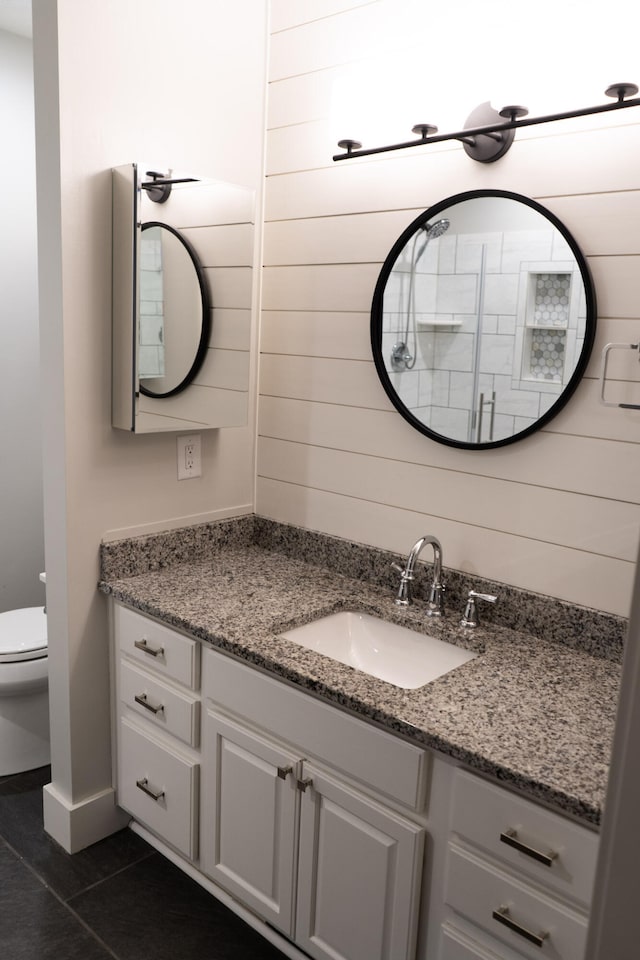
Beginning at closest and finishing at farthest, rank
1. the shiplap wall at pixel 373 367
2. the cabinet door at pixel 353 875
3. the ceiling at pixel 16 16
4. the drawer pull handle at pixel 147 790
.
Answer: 1. the cabinet door at pixel 353 875
2. the shiplap wall at pixel 373 367
3. the drawer pull handle at pixel 147 790
4. the ceiling at pixel 16 16

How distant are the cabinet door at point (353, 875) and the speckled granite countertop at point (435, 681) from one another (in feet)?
0.69

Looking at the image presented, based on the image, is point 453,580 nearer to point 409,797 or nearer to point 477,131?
point 409,797

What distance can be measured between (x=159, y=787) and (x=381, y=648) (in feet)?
2.37

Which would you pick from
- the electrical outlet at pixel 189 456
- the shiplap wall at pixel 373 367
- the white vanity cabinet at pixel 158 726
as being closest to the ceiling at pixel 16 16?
the shiplap wall at pixel 373 367

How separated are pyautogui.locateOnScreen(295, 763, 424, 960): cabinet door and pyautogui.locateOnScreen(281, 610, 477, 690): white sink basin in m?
0.32

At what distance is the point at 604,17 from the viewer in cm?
155

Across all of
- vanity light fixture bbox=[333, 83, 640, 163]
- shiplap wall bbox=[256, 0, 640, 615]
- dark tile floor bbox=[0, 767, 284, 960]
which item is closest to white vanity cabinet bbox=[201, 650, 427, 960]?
dark tile floor bbox=[0, 767, 284, 960]

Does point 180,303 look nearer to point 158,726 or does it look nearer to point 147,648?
point 147,648

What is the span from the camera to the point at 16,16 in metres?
2.80


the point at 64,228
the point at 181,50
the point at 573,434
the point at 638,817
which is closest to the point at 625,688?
the point at 638,817

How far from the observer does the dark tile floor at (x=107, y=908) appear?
186 cm

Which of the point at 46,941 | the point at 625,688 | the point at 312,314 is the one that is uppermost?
the point at 312,314

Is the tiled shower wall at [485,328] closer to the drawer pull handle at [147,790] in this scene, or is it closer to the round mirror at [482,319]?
the round mirror at [482,319]

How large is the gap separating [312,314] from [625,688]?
179cm
